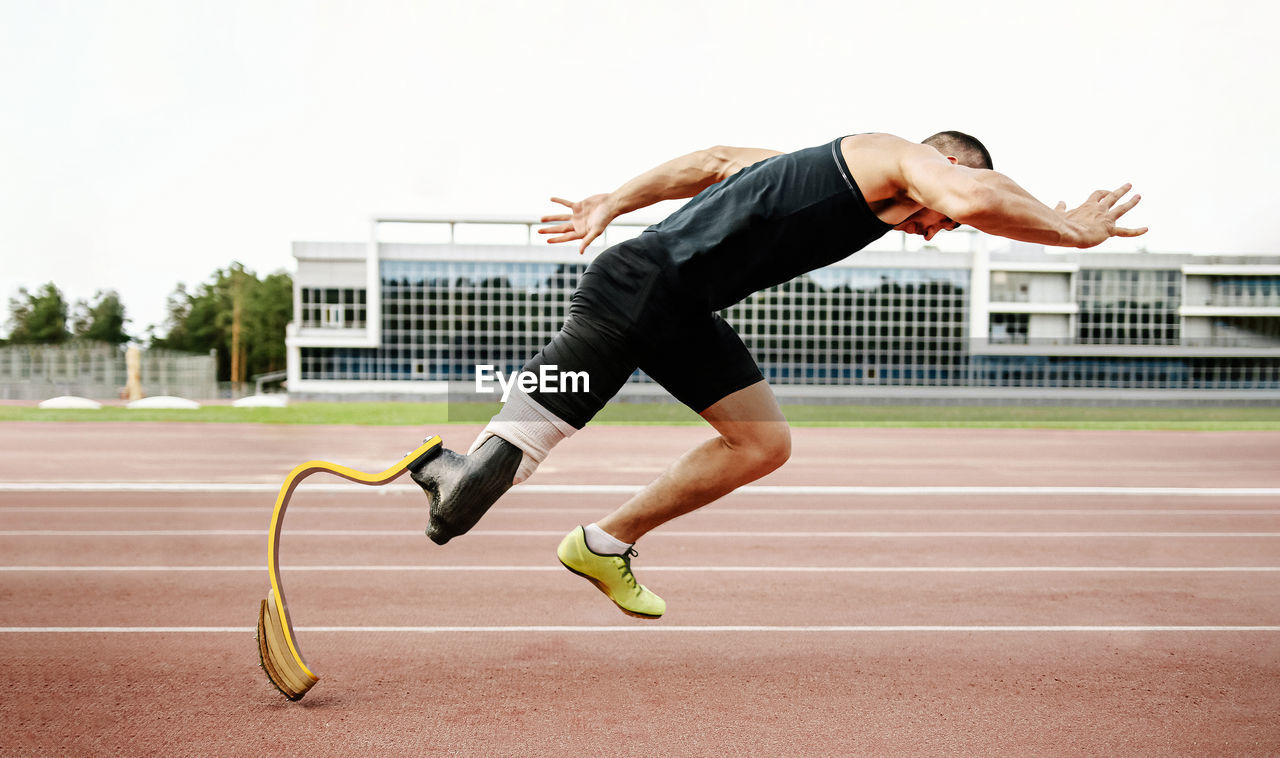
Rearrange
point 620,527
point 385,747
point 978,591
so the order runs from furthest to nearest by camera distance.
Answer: point 978,591 → point 385,747 → point 620,527

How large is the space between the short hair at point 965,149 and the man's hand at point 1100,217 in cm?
24

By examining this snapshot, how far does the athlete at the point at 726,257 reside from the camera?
2174mm

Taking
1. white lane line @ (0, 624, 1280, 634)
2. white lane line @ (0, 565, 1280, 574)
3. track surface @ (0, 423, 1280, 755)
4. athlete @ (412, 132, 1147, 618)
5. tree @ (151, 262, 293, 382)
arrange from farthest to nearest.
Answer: tree @ (151, 262, 293, 382)
white lane line @ (0, 565, 1280, 574)
white lane line @ (0, 624, 1280, 634)
track surface @ (0, 423, 1280, 755)
athlete @ (412, 132, 1147, 618)

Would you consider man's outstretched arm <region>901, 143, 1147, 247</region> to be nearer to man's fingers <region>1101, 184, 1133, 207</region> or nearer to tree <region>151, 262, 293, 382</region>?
man's fingers <region>1101, 184, 1133, 207</region>

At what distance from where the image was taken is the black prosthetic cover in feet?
7.78

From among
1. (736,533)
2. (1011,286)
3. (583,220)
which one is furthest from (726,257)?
(1011,286)

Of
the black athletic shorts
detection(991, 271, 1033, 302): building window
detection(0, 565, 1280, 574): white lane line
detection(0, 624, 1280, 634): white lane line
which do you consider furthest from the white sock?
detection(991, 271, 1033, 302): building window

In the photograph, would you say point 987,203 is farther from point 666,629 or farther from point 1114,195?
point 666,629

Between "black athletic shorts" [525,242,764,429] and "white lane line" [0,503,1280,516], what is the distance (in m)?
6.51

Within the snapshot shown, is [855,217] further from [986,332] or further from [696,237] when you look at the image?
[986,332]

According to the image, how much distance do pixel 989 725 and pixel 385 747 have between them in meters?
2.22

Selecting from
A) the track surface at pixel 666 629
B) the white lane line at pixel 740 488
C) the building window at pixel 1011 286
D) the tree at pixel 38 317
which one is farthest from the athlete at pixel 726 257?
the tree at pixel 38 317

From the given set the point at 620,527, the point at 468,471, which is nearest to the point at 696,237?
the point at 468,471

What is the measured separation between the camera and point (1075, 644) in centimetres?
457
